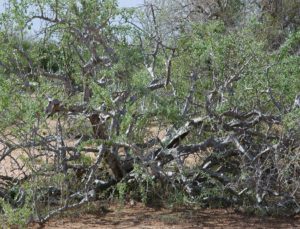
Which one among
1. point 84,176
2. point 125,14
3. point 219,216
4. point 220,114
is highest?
point 125,14

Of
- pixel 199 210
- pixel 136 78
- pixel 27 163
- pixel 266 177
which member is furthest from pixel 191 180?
pixel 27 163

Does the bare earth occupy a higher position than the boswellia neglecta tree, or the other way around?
the boswellia neglecta tree

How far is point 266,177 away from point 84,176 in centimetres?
201

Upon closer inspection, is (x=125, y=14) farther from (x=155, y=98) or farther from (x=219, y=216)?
(x=219, y=216)

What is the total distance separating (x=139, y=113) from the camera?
6.88 meters

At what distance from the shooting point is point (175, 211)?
734 cm

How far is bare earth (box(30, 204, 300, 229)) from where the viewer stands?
22.5 ft

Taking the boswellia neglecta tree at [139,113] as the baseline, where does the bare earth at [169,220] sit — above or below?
below

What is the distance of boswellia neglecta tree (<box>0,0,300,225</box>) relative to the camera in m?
6.75

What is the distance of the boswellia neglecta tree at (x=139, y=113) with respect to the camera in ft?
22.2

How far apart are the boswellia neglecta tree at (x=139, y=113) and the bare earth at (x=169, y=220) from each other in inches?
5.7

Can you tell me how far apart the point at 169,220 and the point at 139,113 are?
1152 millimetres

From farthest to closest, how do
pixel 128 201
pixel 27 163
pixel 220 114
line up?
pixel 128 201, pixel 220 114, pixel 27 163

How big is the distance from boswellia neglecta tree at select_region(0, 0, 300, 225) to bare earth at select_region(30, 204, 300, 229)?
0.47 feet
